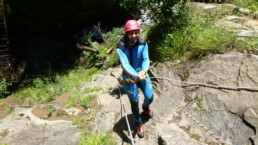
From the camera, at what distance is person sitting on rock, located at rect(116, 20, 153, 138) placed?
2711 millimetres

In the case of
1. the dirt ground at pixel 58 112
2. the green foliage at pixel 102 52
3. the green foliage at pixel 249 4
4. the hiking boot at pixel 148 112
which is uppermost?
the green foliage at pixel 249 4

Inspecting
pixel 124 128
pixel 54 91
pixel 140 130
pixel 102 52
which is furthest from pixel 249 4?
pixel 54 91

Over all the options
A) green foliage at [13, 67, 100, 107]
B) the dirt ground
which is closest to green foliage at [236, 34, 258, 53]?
the dirt ground

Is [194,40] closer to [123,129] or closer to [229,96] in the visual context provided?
[229,96]

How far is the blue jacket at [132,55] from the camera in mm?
2812

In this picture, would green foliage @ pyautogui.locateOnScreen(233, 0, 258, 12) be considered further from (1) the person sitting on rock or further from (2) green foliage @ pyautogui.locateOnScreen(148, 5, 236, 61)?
(1) the person sitting on rock

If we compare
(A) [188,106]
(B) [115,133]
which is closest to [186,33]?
(A) [188,106]

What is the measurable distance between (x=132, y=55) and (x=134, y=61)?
12 cm

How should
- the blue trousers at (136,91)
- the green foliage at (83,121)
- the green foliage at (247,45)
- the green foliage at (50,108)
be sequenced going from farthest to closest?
the green foliage at (50,108)
the green foliage at (83,121)
the green foliage at (247,45)
the blue trousers at (136,91)

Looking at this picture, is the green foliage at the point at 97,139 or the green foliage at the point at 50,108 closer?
the green foliage at the point at 97,139

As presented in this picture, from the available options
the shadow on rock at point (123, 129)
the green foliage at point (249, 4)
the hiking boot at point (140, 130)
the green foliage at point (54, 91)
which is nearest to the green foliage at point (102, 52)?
the green foliage at point (54, 91)

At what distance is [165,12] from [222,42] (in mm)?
1804

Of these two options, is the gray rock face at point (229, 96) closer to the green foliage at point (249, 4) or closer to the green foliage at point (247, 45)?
the green foliage at point (247, 45)

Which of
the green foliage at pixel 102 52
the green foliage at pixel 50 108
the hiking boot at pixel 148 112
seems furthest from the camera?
the green foliage at pixel 102 52
